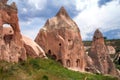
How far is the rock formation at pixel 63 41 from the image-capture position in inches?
2199

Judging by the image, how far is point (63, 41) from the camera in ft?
183

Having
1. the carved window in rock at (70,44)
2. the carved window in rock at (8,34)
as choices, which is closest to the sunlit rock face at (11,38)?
the carved window in rock at (8,34)

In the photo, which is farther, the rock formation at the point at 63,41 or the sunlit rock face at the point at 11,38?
the rock formation at the point at 63,41

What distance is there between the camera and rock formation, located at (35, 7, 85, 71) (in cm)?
5584

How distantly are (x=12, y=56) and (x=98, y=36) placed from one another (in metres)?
24.6

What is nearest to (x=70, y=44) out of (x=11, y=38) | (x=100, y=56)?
(x=100, y=56)

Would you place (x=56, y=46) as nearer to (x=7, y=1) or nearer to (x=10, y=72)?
(x=7, y=1)

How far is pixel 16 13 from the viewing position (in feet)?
145

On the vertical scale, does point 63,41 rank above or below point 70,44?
above

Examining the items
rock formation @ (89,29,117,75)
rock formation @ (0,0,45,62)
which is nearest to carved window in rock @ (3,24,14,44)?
rock formation @ (0,0,45,62)

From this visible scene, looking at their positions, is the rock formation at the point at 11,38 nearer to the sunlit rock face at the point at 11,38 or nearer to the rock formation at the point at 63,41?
the sunlit rock face at the point at 11,38

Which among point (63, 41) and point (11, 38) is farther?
point (63, 41)

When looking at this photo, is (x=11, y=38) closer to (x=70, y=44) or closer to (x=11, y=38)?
(x=11, y=38)

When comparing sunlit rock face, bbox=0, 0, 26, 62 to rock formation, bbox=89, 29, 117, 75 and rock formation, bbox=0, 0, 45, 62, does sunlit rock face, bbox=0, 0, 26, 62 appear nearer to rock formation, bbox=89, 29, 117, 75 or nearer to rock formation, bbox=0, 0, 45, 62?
rock formation, bbox=0, 0, 45, 62
